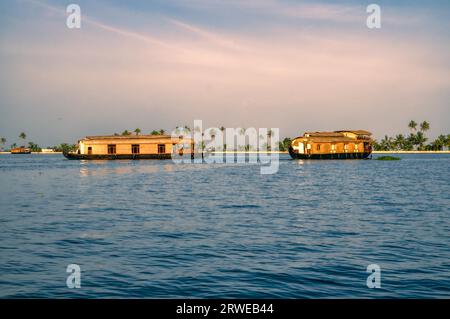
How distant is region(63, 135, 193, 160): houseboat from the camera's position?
111 m

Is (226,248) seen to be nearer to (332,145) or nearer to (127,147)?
(127,147)

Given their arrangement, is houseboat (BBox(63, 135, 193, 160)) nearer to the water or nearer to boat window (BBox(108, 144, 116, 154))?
boat window (BBox(108, 144, 116, 154))

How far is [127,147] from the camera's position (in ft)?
365

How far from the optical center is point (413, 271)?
1336 cm

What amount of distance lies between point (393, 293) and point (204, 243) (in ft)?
26.6

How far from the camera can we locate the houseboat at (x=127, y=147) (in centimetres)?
11100

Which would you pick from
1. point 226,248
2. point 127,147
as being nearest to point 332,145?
point 127,147

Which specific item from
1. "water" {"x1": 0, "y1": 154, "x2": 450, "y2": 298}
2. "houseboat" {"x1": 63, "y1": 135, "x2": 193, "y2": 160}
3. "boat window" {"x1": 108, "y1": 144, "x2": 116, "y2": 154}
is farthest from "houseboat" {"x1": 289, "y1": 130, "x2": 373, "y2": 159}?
"water" {"x1": 0, "y1": 154, "x2": 450, "y2": 298}

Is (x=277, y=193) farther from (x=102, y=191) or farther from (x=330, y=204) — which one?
(x=102, y=191)

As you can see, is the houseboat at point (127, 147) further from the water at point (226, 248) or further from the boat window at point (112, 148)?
the water at point (226, 248)

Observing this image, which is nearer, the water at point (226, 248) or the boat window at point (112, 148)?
the water at point (226, 248)

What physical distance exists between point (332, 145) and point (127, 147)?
50.7 meters

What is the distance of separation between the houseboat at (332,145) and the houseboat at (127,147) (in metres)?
31.8

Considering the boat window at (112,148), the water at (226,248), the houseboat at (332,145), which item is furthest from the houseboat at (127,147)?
the water at (226,248)
